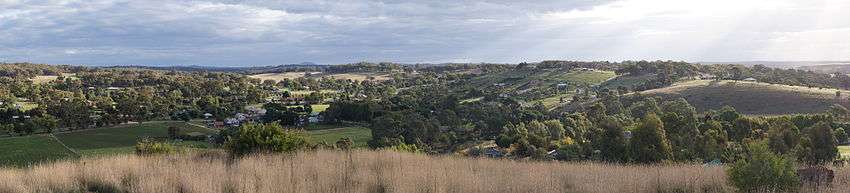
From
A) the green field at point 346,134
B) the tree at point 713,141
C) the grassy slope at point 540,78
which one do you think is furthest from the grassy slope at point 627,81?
the tree at point 713,141

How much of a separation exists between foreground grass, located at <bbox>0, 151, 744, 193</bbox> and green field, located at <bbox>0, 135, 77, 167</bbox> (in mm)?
44121

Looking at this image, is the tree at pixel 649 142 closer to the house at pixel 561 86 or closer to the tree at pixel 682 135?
the tree at pixel 682 135

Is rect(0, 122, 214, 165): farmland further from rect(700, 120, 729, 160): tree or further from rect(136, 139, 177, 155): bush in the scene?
rect(700, 120, 729, 160): tree

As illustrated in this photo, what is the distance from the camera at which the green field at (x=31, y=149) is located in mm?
49938

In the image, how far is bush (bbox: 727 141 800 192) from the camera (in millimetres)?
7602

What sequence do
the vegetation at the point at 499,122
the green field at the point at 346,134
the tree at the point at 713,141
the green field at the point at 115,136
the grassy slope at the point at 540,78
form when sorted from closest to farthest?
the vegetation at the point at 499,122, the tree at the point at 713,141, the green field at the point at 115,136, the green field at the point at 346,134, the grassy slope at the point at 540,78

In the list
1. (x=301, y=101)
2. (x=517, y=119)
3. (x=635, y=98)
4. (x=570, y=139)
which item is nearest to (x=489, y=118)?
(x=517, y=119)

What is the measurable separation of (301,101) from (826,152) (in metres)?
90.0

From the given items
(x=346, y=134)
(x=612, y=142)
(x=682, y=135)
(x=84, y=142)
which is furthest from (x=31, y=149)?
(x=682, y=135)

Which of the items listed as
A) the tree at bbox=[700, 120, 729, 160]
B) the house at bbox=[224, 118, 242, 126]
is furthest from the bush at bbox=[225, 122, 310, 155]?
the house at bbox=[224, 118, 242, 126]

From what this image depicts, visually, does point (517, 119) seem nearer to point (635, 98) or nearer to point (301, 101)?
point (635, 98)

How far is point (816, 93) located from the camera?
272ft

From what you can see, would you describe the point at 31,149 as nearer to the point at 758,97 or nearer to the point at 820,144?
the point at 820,144

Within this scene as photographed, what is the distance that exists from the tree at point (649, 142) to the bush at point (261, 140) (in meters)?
23.8
